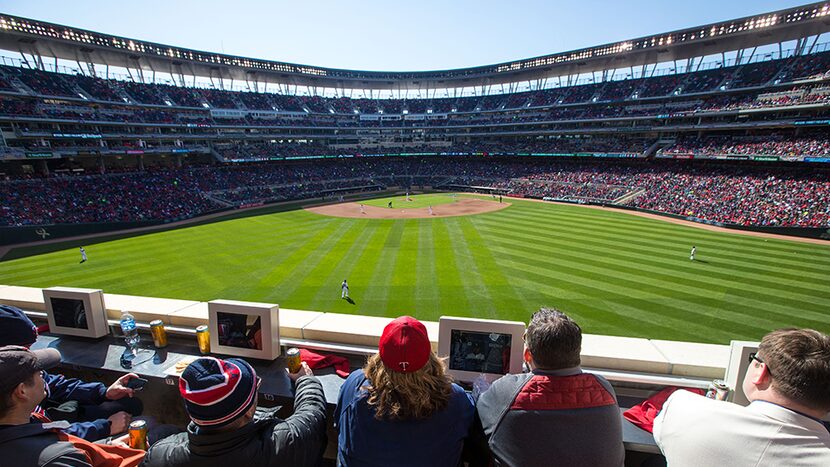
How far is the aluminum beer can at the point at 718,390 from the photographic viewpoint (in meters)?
3.52

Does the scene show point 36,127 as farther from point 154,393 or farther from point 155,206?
point 154,393

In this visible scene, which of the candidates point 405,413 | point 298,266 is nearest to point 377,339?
point 405,413

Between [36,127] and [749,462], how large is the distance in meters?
58.3

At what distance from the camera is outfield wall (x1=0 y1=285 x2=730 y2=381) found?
4.07 m

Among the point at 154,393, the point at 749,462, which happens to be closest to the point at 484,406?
the point at 749,462

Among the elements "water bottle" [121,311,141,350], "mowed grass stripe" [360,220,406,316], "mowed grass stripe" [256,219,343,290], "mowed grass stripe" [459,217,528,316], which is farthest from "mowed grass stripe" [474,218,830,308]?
"water bottle" [121,311,141,350]

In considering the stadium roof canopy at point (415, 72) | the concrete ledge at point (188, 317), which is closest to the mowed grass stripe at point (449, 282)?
the concrete ledge at point (188, 317)

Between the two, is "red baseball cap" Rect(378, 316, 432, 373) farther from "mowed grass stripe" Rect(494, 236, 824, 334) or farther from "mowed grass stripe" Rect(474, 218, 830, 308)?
"mowed grass stripe" Rect(474, 218, 830, 308)

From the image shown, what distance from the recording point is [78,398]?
3.67 metres

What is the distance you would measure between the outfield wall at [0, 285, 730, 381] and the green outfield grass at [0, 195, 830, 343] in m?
9.92

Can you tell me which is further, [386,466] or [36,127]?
[36,127]

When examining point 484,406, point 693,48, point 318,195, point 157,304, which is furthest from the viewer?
point 318,195

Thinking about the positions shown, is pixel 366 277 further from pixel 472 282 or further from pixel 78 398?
pixel 78 398

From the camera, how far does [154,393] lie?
4238 millimetres
